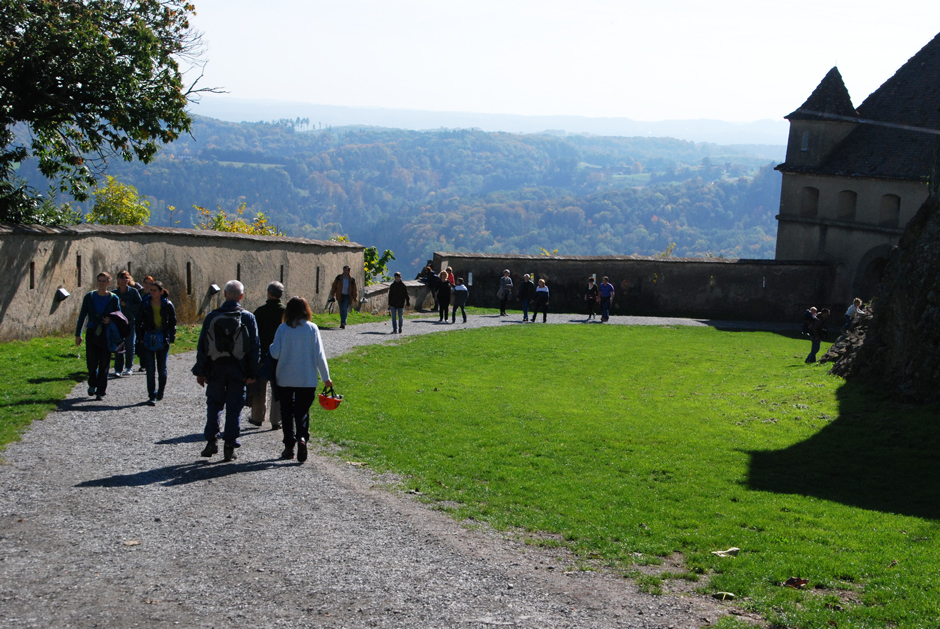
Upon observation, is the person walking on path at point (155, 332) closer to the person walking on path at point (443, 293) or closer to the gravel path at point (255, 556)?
the gravel path at point (255, 556)

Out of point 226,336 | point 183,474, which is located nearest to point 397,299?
point 226,336

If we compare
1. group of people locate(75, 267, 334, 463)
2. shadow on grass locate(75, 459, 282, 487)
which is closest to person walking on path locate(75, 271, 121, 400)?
group of people locate(75, 267, 334, 463)

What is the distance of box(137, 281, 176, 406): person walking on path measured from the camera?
41.1ft

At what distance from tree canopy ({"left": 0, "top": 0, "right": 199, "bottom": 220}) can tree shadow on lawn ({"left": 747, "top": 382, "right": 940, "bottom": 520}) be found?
15617mm

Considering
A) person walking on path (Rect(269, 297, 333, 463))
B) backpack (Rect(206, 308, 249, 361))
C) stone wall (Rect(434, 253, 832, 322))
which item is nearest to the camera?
backpack (Rect(206, 308, 249, 361))

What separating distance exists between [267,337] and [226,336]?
1520 millimetres

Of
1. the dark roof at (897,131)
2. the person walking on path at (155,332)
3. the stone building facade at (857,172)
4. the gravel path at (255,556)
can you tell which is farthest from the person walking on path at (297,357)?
the dark roof at (897,131)

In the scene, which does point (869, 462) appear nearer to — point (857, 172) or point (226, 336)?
point (226, 336)

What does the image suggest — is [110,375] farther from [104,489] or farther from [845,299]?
[845,299]

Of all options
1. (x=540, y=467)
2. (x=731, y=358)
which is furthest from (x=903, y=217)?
(x=540, y=467)

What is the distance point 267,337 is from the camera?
11.1 metres

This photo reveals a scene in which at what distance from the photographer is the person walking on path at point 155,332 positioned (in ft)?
41.1

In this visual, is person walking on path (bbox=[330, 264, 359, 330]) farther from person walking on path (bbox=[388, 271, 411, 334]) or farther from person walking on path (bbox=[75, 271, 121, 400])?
person walking on path (bbox=[75, 271, 121, 400])

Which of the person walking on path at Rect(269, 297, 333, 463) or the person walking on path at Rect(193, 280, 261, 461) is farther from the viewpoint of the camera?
the person walking on path at Rect(269, 297, 333, 463)
